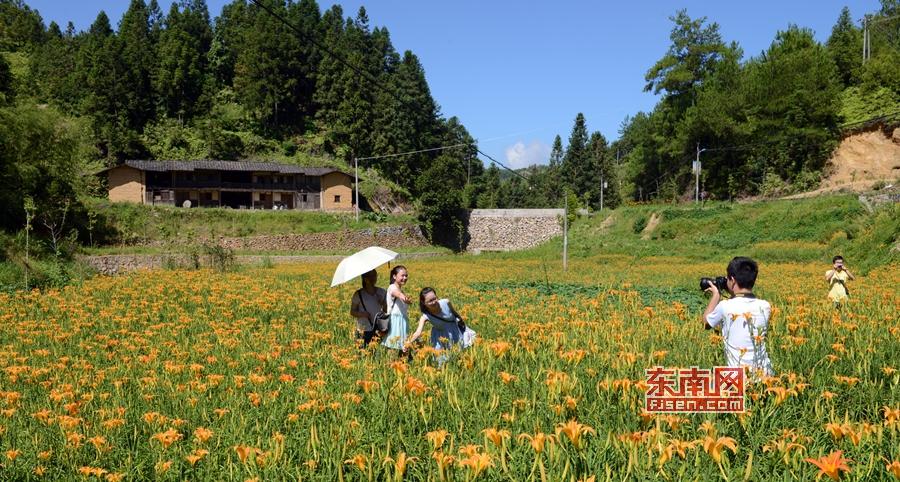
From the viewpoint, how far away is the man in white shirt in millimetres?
3561

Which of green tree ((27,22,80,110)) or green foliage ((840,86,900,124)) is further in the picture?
green tree ((27,22,80,110))

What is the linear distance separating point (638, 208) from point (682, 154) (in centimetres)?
944

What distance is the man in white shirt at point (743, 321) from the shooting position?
3.56 m

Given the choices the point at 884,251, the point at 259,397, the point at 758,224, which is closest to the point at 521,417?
the point at 259,397

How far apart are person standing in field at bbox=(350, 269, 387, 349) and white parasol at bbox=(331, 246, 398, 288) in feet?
0.41

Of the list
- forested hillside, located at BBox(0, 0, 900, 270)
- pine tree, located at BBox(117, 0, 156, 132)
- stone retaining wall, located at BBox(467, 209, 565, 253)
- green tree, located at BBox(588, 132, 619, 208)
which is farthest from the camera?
green tree, located at BBox(588, 132, 619, 208)

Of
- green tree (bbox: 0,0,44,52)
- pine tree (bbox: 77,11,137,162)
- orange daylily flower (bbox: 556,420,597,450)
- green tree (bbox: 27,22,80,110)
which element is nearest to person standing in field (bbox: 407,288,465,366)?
orange daylily flower (bbox: 556,420,597,450)

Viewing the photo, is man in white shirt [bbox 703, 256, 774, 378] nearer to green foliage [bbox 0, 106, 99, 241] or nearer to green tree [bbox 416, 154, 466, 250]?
green foliage [bbox 0, 106, 99, 241]

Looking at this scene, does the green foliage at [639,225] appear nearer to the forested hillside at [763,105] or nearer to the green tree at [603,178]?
the forested hillside at [763,105]

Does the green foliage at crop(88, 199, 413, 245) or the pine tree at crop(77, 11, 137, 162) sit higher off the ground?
the pine tree at crop(77, 11, 137, 162)

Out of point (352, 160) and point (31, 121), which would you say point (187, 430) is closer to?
point (31, 121)

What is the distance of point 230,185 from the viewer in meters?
44.0

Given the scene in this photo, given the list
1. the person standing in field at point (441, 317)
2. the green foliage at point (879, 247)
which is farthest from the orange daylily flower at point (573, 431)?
the green foliage at point (879, 247)

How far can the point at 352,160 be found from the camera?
54594mm
